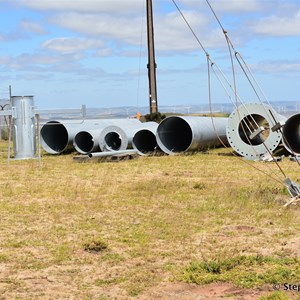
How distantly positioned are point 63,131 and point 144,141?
3.11 metres

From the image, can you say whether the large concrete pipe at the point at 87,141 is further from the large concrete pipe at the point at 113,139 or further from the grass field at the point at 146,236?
the grass field at the point at 146,236

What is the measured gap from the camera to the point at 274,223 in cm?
Answer: 811

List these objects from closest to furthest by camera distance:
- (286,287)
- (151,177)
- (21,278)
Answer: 1. (286,287)
2. (21,278)
3. (151,177)

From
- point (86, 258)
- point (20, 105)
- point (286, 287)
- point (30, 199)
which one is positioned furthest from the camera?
point (20, 105)

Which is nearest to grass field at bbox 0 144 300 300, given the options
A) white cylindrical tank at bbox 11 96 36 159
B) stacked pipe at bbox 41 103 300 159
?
stacked pipe at bbox 41 103 300 159


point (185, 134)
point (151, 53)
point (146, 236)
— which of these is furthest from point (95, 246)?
point (151, 53)

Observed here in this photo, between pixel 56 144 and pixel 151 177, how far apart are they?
751 cm

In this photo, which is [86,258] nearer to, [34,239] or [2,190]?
[34,239]

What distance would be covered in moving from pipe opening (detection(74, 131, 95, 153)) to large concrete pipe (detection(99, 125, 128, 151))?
566 mm

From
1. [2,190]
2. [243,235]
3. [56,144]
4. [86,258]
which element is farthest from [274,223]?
[56,144]

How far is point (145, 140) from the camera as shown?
1891 centimetres

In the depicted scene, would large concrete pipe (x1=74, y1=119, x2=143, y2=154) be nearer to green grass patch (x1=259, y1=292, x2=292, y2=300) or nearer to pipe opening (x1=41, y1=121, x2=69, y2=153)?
pipe opening (x1=41, y1=121, x2=69, y2=153)

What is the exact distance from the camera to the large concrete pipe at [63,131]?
19016 mm

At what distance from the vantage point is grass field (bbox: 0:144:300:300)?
5672mm
